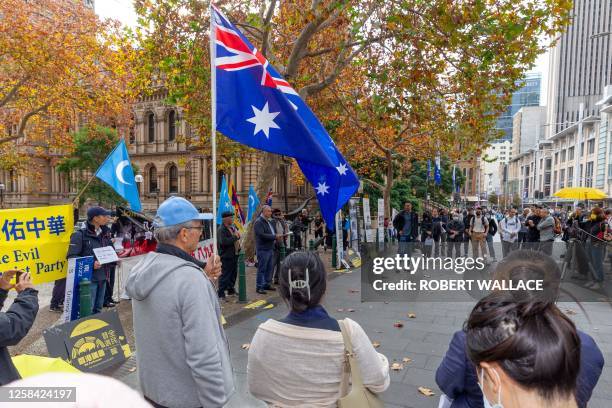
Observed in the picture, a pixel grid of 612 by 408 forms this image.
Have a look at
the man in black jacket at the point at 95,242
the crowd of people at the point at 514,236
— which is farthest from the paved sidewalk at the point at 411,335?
the man in black jacket at the point at 95,242

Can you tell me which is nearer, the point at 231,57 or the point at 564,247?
the point at 231,57

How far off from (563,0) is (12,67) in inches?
682

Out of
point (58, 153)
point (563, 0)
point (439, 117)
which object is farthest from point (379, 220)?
point (58, 153)

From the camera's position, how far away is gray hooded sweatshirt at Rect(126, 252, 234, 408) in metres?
2.12

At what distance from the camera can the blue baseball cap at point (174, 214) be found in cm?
237

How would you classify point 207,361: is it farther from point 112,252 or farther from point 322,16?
point 322,16

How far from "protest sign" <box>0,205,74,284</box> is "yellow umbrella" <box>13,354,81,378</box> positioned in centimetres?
266

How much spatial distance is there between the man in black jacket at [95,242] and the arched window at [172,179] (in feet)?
116

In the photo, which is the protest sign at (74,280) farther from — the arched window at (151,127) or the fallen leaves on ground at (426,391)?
the arched window at (151,127)

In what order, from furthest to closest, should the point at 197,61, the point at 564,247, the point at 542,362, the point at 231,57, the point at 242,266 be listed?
the point at 197,61
the point at 564,247
the point at 242,266
the point at 231,57
the point at 542,362

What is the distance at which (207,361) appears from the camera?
2109 millimetres

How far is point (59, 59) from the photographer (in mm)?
13133

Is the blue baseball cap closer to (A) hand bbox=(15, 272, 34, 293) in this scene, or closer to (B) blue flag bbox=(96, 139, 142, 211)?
(A) hand bbox=(15, 272, 34, 293)

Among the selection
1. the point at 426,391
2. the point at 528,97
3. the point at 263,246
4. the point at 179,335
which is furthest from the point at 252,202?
the point at 528,97
